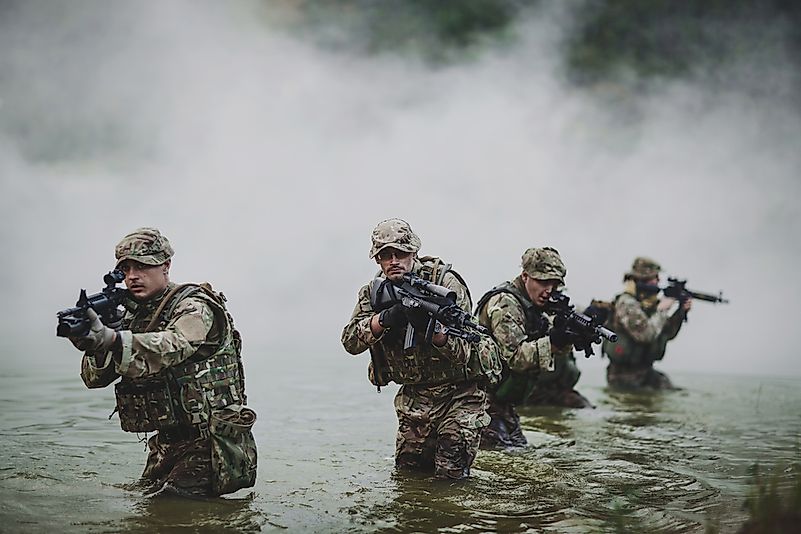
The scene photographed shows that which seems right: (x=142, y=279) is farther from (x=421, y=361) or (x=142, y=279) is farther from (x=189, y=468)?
(x=421, y=361)

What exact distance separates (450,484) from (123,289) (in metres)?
2.48

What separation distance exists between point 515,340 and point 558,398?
13.8 ft

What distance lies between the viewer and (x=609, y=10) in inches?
1030

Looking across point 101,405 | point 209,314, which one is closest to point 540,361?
point 209,314

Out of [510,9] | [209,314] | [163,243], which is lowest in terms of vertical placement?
[209,314]

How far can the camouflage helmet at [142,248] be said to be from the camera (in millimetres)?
5418

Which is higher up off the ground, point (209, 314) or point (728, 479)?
point (209, 314)

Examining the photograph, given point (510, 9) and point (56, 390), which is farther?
point (510, 9)

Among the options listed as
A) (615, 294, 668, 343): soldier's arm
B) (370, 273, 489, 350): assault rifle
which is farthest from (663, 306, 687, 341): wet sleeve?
(370, 273, 489, 350): assault rifle

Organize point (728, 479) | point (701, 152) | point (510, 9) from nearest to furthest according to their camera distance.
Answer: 1. point (728, 479)
2. point (701, 152)
3. point (510, 9)

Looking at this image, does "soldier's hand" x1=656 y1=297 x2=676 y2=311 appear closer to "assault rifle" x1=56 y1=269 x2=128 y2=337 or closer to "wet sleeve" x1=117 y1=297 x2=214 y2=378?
"wet sleeve" x1=117 y1=297 x2=214 y2=378

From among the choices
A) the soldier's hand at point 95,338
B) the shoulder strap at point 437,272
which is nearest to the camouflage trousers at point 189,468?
the soldier's hand at point 95,338

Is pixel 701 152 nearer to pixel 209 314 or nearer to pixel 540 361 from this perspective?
pixel 540 361

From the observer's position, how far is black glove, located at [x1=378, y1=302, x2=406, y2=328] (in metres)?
5.90
